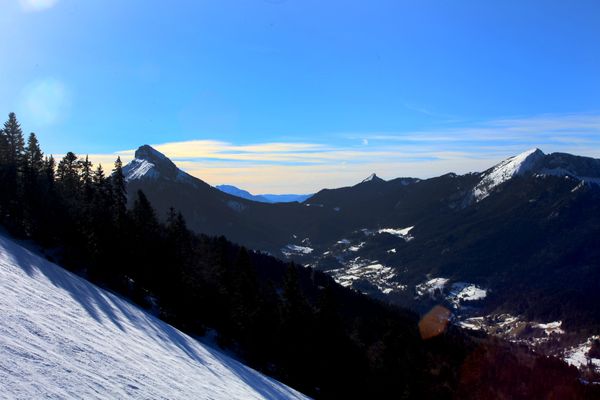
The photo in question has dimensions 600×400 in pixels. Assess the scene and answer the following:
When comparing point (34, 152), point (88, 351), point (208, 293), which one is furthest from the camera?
point (34, 152)

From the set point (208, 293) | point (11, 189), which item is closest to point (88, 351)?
point (208, 293)

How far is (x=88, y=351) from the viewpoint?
63.7 feet

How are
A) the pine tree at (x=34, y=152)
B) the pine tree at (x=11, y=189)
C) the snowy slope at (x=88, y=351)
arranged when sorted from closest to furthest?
the snowy slope at (x=88, y=351) < the pine tree at (x=11, y=189) < the pine tree at (x=34, y=152)

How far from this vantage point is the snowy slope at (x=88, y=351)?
573 inches

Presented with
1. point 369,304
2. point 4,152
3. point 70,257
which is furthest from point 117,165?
point 369,304

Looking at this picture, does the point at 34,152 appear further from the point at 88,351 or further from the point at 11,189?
the point at 88,351

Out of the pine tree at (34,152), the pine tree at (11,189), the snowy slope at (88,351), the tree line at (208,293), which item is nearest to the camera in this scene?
the snowy slope at (88,351)

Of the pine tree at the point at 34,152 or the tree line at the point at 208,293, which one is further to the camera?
the pine tree at the point at 34,152

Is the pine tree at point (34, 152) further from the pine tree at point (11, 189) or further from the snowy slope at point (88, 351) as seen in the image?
the snowy slope at point (88, 351)

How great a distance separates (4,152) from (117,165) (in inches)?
751

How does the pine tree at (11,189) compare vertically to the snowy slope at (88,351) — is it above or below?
above

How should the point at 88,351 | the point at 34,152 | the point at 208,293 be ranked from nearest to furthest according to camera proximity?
the point at 88,351 < the point at 208,293 < the point at 34,152

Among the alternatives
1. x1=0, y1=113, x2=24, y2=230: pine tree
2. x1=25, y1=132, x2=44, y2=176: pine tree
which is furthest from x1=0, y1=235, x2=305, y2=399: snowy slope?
x1=25, y1=132, x2=44, y2=176: pine tree

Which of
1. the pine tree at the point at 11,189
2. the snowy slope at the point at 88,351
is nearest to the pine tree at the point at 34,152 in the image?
the pine tree at the point at 11,189
